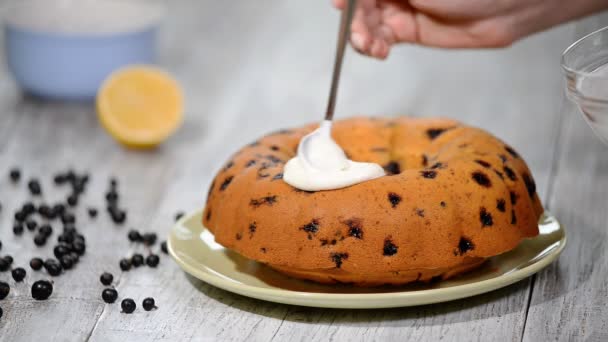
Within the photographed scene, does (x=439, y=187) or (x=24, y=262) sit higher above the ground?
(x=439, y=187)

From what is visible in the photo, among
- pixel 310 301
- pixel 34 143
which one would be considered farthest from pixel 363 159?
pixel 34 143

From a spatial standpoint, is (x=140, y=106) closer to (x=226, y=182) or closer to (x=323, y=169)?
(x=226, y=182)

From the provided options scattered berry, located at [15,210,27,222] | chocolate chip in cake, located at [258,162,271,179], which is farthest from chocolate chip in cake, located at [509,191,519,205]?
scattered berry, located at [15,210,27,222]

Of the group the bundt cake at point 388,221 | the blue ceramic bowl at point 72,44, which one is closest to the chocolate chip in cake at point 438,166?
the bundt cake at point 388,221

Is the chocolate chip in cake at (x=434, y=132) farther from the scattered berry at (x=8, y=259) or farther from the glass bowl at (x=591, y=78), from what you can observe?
the scattered berry at (x=8, y=259)

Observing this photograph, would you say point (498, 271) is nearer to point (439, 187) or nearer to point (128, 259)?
point (439, 187)

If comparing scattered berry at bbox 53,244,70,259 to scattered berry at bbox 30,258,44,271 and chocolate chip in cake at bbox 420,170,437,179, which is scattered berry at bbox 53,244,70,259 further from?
chocolate chip in cake at bbox 420,170,437,179

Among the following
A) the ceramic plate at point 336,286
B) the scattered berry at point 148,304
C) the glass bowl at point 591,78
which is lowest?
the scattered berry at point 148,304
